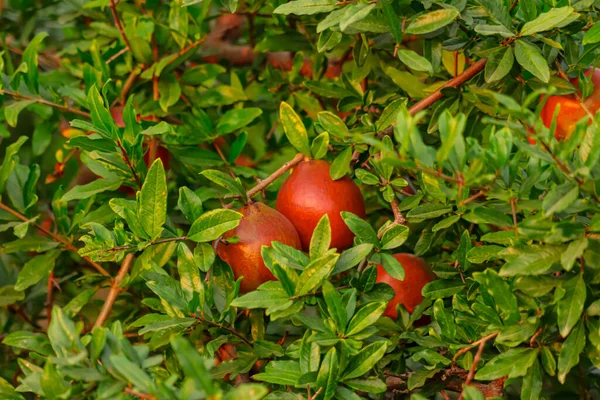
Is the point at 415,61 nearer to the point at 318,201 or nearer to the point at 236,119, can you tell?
the point at 318,201

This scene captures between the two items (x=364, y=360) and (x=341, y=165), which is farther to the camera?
(x=341, y=165)

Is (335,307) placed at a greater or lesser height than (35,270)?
greater

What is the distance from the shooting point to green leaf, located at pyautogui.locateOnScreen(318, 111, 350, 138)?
39.4 inches

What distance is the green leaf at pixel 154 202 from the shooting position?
90cm

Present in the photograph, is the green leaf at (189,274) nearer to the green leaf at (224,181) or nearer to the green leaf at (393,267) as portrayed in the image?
the green leaf at (224,181)

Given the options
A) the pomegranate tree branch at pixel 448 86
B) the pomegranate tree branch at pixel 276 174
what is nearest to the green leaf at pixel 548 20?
the pomegranate tree branch at pixel 448 86

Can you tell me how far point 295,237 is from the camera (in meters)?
1.01

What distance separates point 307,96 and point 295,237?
16.7 inches

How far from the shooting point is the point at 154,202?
90cm

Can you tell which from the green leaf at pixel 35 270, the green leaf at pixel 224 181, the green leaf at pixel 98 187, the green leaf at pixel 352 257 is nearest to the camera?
the green leaf at pixel 352 257

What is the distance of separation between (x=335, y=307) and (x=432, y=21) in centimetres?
40

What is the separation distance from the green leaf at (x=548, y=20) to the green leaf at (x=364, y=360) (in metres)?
0.42

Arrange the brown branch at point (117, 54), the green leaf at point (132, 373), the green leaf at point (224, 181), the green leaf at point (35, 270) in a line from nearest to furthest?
1. the green leaf at point (132, 373)
2. the green leaf at point (224, 181)
3. the green leaf at point (35, 270)
4. the brown branch at point (117, 54)

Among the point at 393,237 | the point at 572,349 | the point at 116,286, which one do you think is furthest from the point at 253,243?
the point at 572,349
